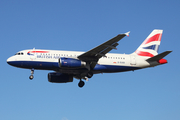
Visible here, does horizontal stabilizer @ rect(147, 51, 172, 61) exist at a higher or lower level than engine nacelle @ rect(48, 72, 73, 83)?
higher

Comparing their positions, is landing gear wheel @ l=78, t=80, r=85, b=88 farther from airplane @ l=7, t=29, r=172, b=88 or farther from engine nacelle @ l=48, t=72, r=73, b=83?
engine nacelle @ l=48, t=72, r=73, b=83

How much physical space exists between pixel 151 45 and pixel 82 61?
1233 cm

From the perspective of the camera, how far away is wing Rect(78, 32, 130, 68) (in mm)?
31688

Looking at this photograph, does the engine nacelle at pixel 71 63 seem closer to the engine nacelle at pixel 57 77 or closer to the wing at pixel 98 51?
the wing at pixel 98 51

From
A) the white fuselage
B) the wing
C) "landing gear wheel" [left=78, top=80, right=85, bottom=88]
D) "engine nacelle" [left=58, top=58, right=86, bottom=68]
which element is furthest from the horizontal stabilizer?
"landing gear wheel" [left=78, top=80, right=85, bottom=88]

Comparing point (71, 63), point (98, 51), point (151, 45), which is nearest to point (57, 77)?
point (71, 63)

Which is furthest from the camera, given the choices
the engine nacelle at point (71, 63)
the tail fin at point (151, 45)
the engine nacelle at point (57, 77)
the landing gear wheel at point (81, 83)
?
the tail fin at point (151, 45)

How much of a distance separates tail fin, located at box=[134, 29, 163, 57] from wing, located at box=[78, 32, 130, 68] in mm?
8062

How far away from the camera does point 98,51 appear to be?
34625 mm

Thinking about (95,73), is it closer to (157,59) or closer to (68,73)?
(68,73)

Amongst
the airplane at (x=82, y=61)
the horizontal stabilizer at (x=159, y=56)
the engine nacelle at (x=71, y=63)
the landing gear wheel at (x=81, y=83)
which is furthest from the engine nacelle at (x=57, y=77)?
the horizontal stabilizer at (x=159, y=56)

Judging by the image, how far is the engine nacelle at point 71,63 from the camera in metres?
34.8

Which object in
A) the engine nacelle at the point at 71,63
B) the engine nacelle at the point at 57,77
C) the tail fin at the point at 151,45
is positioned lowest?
the engine nacelle at the point at 57,77

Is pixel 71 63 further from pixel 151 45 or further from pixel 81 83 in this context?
pixel 151 45
